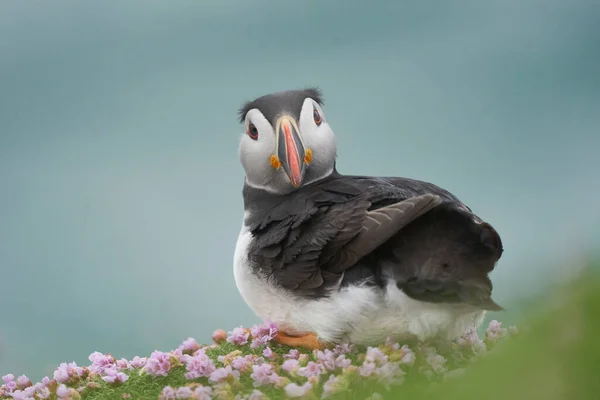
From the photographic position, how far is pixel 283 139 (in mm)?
5488

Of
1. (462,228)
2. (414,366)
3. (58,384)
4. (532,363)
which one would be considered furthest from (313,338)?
(532,363)

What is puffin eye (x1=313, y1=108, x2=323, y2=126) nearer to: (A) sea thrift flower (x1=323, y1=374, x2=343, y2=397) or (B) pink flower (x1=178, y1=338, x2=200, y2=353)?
(B) pink flower (x1=178, y1=338, x2=200, y2=353)

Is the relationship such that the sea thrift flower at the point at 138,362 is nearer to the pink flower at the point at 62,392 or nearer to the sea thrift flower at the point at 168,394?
the pink flower at the point at 62,392

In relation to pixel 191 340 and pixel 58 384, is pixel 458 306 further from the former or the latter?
pixel 58 384

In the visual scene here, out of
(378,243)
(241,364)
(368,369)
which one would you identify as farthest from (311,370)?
(378,243)

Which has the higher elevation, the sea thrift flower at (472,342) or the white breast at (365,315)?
the white breast at (365,315)

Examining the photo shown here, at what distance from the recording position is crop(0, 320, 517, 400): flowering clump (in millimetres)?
4215

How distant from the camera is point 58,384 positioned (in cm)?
514

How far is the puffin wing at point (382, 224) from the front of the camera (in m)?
4.26

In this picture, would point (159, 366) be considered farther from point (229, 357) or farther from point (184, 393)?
point (184, 393)

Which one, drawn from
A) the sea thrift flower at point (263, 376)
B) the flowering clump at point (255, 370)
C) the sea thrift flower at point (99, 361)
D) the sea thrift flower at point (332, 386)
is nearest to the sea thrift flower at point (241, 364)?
the flowering clump at point (255, 370)

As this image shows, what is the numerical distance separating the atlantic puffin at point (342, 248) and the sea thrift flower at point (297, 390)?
0.82 m

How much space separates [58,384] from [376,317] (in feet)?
7.47

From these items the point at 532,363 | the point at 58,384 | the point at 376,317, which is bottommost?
the point at 58,384
